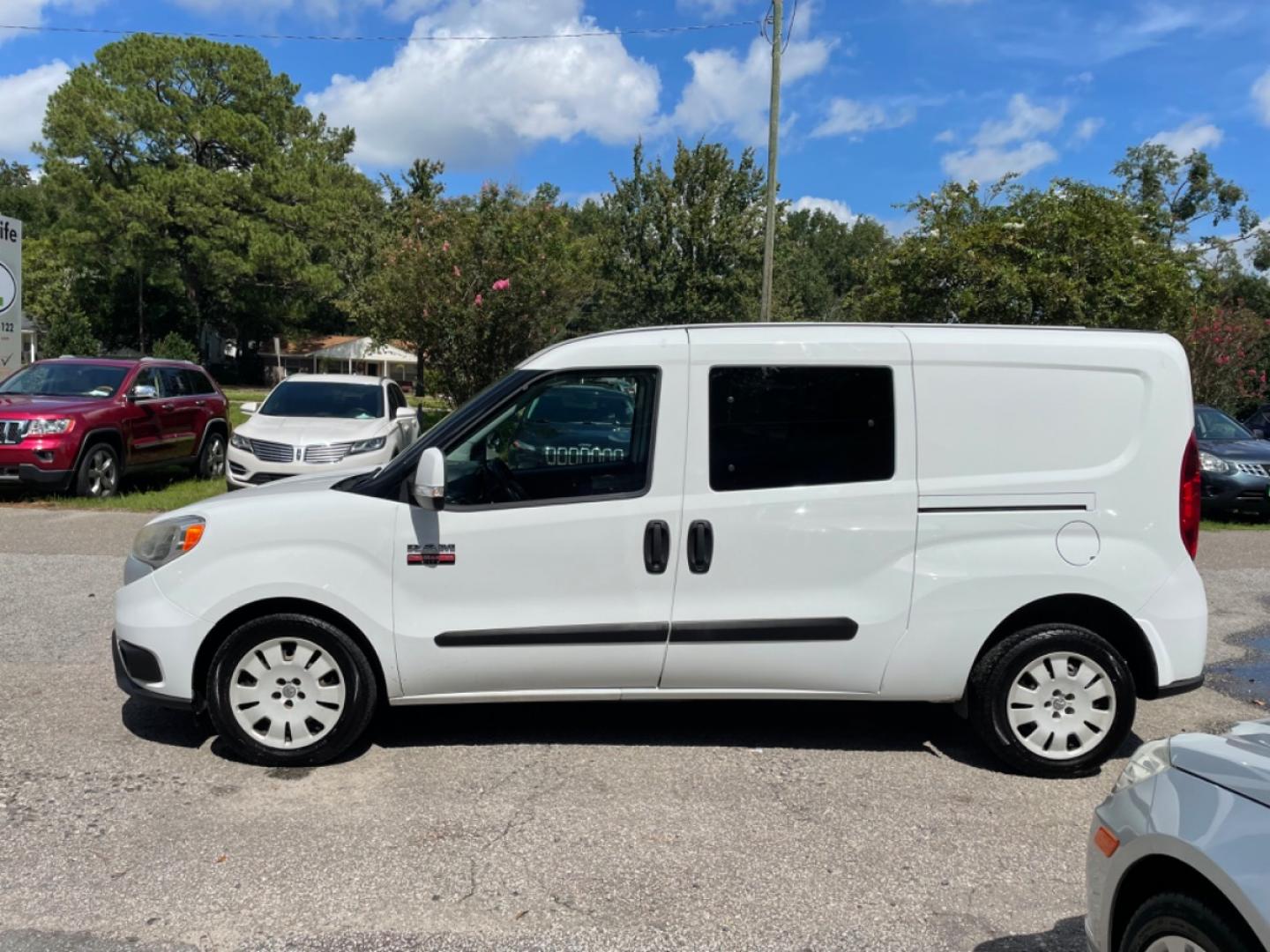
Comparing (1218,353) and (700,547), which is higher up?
(1218,353)

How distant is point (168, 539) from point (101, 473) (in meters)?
8.68

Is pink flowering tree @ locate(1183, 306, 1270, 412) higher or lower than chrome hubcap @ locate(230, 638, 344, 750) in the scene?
higher

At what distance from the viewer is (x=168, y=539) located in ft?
14.4

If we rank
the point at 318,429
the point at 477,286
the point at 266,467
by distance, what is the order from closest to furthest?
the point at 266,467, the point at 318,429, the point at 477,286

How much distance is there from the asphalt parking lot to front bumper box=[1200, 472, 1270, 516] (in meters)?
8.38

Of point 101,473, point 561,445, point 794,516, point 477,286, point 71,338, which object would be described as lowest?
point 101,473

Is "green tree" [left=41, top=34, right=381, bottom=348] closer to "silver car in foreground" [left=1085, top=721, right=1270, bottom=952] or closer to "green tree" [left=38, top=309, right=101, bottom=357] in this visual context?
"green tree" [left=38, top=309, right=101, bottom=357]

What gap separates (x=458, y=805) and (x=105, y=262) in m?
50.6

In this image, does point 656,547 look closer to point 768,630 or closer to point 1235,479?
point 768,630

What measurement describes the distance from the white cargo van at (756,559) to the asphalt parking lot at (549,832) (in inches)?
14.3

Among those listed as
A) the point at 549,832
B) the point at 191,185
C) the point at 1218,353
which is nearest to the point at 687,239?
the point at 1218,353

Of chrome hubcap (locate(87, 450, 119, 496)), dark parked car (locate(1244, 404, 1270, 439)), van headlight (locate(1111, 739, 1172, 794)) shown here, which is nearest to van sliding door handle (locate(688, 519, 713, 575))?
van headlight (locate(1111, 739, 1172, 794))

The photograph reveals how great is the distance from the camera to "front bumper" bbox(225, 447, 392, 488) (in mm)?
10789

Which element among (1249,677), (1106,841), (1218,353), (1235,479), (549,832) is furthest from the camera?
(1218,353)
